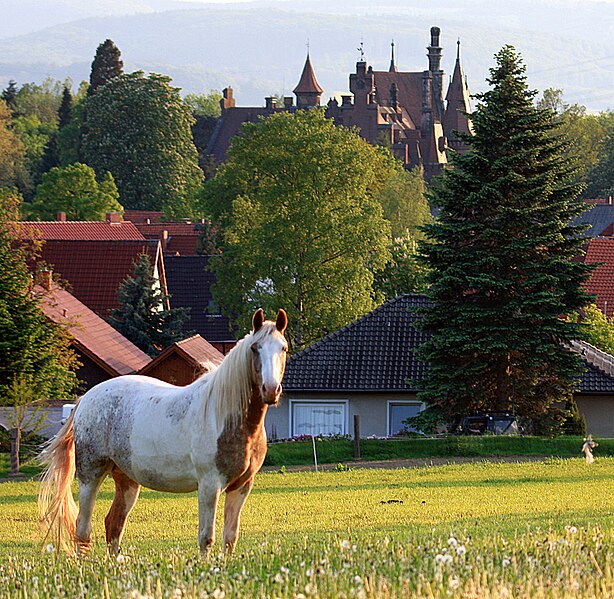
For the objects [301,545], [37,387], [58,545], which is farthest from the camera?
[37,387]

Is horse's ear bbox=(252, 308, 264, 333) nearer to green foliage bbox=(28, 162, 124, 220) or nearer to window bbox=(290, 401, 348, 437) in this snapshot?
window bbox=(290, 401, 348, 437)

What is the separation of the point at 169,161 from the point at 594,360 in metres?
75.9

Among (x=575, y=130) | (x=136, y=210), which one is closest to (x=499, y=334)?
(x=136, y=210)

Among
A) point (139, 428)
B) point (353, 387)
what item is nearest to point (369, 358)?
point (353, 387)

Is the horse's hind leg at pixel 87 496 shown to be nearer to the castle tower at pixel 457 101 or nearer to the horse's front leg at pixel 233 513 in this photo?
the horse's front leg at pixel 233 513

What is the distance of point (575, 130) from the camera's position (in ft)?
509

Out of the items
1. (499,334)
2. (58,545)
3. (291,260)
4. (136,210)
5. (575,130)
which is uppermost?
(575,130)

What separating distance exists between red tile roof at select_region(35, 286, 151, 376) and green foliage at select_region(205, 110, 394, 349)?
308 inches

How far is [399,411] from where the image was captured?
44.8 metres

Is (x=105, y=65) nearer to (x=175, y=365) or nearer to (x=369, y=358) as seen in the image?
(x=369, y=358)

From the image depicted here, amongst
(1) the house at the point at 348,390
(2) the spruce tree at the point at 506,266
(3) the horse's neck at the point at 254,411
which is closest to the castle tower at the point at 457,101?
(1) the house at the point at 348,390

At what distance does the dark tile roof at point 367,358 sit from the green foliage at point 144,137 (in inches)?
2613

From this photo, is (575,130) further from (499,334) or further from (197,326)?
(499,334)

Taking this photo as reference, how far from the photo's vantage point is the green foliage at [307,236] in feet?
185
